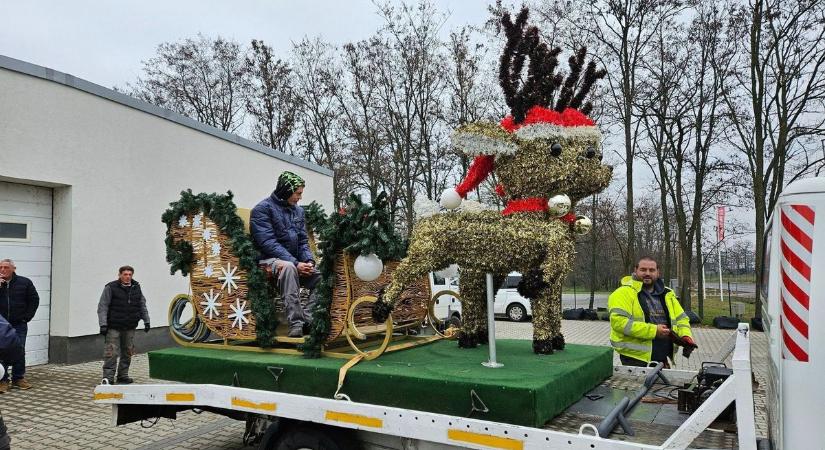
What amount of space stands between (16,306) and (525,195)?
747 cm

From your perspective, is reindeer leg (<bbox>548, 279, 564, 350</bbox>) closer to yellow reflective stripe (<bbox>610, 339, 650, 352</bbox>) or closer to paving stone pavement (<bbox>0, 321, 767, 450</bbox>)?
yellow reflective stripe (<bbox>610, 339, 650, 352</bbox>)

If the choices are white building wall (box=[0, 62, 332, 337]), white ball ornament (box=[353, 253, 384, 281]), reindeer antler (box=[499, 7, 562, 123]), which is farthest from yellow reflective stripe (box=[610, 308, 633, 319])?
white building wall (box=[0, 62, 332, 337])

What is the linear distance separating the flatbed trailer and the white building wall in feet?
20.6

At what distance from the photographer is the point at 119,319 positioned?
8070 millimetres

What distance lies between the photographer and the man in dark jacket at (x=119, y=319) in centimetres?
797

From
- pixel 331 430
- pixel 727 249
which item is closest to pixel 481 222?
pixel 331 430

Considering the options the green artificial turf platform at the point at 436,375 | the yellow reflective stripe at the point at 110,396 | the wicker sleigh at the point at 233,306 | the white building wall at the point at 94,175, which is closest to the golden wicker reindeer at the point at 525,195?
the green artificial turf platform at the point at 436,375

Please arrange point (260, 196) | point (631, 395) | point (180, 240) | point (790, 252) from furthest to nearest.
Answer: point (260, 196) → point (180, 240) → point (631, 395) → point (790, 252)

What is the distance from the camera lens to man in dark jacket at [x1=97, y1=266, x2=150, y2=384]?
26.1ft

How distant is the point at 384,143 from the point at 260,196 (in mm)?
9815

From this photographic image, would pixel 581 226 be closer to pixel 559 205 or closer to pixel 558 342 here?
pixel 559 205

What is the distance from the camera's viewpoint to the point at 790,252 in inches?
94.7

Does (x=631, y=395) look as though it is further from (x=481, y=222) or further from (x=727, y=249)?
(x=727, y=249)

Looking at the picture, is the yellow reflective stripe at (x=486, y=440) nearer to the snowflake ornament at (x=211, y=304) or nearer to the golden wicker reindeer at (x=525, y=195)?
the golden wicker reindeer at (x=525, y=195)
